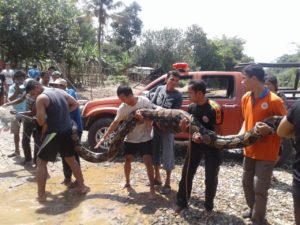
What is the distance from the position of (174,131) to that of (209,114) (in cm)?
82

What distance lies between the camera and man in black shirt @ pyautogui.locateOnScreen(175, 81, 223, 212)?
14.2 ft

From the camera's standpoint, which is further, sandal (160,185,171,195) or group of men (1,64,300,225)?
sandal (160,185,171,195)

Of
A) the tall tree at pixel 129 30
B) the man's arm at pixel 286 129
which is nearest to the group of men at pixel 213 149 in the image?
the man's arm at pixel 286 129

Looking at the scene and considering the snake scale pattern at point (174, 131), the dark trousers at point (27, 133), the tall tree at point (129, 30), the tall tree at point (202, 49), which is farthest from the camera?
the tall tree at point (129, 30)

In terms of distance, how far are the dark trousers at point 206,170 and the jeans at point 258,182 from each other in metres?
0.36

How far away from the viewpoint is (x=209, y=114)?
438cm

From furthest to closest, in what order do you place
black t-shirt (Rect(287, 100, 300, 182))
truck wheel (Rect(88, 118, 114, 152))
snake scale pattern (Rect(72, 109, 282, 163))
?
1. truck wheel (Rect(88, 118, 114, 152))
2. snake scale pattern (Rect(72, 109, 282, 163))
3. black t-shirt (Rect(287, 100, 300, 182))

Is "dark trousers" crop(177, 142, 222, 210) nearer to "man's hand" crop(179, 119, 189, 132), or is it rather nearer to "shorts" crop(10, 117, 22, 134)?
"man's hand" crop(179, 119, 189, 132)

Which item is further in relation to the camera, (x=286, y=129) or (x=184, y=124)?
(x=184, y=124)

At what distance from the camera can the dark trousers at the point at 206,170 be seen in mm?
4406

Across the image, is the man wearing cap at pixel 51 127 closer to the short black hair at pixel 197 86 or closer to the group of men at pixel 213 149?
the group of men at pixel 213 149

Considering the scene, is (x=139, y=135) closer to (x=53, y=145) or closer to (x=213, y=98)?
(x=53, y=145)

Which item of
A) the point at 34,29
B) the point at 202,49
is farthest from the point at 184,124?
the point at 202,49

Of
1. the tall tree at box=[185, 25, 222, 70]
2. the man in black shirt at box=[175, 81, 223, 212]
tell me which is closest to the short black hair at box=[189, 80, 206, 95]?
the man in black shirt at box=[175, 81, 223, 212]
